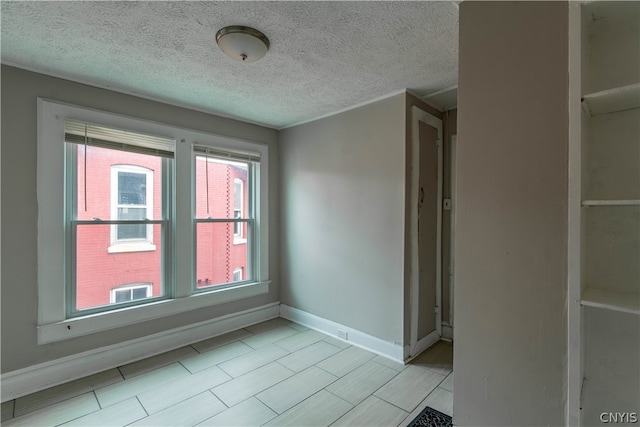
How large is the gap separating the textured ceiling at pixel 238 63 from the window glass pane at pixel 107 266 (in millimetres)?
1324

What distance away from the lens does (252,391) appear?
2178 millimetres

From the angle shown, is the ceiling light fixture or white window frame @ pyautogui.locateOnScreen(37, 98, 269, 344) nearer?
the ceiling light fixture

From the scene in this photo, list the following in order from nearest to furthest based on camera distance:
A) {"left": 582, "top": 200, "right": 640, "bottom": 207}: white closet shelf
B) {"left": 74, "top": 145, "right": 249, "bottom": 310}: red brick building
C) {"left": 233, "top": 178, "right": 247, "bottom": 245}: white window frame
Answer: {"left": 582, "top": 200, "right": 640, "bottom": 207}: white closet shelf → {"left": 74, "top": 145, "right": 249, "bottom": 310}: red brick building → {"left": 233, "top": 178, "right": 247, "bottom": 245}: white window frame

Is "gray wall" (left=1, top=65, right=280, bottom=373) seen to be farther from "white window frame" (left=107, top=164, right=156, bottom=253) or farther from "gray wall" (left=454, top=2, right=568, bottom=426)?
"gray wall" (left=454, top=2, right=568, bottom=426)

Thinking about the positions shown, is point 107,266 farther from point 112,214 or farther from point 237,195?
point 237,195

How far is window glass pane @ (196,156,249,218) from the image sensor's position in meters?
3.14

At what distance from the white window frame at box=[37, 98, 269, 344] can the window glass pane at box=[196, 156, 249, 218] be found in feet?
0.42

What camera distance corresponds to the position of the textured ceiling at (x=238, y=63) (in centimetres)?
152

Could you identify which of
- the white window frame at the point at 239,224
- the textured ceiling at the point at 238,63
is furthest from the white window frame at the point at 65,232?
the white window frame at the point at 239,224

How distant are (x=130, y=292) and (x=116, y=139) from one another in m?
1.42

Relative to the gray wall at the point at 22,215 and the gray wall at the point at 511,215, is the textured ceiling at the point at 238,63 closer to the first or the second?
the gray wall at the point at 22,215

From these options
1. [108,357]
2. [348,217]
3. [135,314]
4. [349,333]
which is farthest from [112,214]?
[349,333]

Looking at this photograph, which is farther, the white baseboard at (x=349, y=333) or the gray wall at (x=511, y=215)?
the white baseboard at (x=349, y=333)

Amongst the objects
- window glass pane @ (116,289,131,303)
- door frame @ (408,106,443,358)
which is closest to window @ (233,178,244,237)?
window glass pane @ (116,289,131,303)
